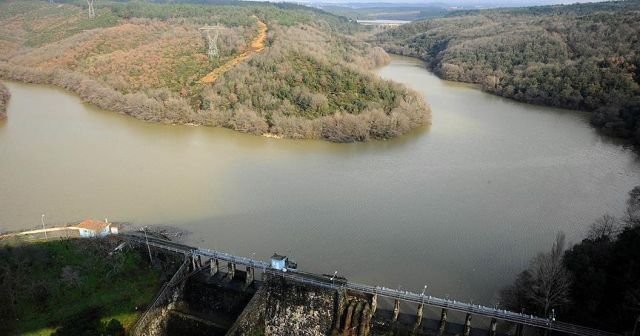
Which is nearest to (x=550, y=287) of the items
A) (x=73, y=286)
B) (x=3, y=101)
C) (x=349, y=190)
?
(x=349, y=190)

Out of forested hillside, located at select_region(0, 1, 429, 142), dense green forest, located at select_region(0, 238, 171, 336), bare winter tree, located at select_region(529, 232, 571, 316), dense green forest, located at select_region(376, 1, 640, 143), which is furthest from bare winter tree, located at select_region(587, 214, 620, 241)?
dense green forest, located at select_region(376, 1, 640, 143)

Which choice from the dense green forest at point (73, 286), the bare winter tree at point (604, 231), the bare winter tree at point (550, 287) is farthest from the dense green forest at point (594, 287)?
the dense green forest at point (73, 286)

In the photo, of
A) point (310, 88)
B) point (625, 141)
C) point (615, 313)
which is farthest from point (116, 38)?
point (615, 313)

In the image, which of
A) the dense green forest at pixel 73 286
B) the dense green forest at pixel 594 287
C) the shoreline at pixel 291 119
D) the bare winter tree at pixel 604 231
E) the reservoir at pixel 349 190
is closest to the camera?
the dense green forest at pixel 594 287

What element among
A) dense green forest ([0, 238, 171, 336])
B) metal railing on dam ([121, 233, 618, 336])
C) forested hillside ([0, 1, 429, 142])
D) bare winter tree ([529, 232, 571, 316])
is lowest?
dense green forest ([0, 238, 171, 336])

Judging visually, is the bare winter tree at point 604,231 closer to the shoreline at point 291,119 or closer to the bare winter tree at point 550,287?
the bare winter tree at point 550,287

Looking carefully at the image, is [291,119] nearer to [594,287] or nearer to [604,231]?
[604,231]

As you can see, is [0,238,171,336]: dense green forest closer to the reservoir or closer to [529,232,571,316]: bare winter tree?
the reservoir
